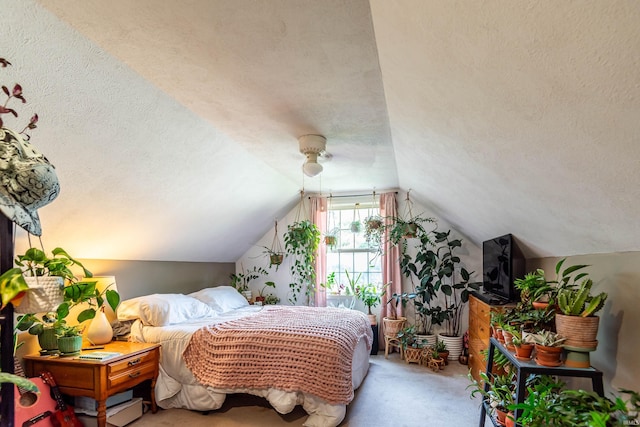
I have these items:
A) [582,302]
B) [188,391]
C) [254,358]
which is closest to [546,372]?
[582,302]

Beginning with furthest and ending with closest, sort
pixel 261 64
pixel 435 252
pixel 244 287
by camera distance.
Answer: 1. pixel 244 287
2. pixel 435 252
3. pixel 261 64

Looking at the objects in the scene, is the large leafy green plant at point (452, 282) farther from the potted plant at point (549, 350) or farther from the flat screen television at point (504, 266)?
the potted plant at point (549, 350)

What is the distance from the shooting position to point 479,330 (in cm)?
355

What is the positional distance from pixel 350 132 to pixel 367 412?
2391 millimetres

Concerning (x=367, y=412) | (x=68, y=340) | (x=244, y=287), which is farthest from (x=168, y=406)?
(x=244, y=287)

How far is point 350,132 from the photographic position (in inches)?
119

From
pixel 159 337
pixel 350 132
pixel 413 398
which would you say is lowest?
pixel 413 398

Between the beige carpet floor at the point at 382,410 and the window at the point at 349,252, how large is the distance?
186 cm

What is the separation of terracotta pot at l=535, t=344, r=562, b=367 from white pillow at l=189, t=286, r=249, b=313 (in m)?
3.30

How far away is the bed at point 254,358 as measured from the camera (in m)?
2.77

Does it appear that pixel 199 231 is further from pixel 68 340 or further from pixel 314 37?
pixel 314 37

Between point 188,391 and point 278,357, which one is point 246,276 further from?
point 278,357

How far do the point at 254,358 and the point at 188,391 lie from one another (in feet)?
2.27

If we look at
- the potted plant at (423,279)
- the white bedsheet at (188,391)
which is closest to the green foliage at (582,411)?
the white bedsheet at (188,391)
